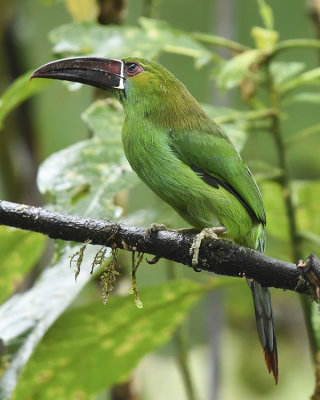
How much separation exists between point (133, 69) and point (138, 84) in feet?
0.25

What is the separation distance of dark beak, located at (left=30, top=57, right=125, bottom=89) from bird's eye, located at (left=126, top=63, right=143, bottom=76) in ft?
0.11

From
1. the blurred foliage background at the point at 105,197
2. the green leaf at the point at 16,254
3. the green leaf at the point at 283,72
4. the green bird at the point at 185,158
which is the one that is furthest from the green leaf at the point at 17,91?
the green leaf at the point at 283,72

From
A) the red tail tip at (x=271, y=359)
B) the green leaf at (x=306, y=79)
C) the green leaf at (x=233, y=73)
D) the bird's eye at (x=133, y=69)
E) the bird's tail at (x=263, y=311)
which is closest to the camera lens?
the red tail tip at (x=271, y=359)

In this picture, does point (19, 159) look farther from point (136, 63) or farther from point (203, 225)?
point (203, 225)

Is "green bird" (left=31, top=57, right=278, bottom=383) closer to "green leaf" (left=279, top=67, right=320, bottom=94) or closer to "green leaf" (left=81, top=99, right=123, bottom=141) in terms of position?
→ "green leaf" (left=81, top=99, right=123, bottom=141)

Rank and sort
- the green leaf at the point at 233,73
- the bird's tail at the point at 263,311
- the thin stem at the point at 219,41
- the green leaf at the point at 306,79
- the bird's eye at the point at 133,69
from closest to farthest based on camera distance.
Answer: the bird's tail at the point at 263,311 < the green leaf at the point at 233,73 < the bird's eye at the point at 133,69 < the green leaf at the point at 306,79 < the thin stem at the point at 219,41

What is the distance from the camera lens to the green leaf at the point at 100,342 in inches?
96.7

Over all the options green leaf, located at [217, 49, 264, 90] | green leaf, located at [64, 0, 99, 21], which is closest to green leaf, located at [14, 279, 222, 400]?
green leaf, located at [217, 49, 264, 90]

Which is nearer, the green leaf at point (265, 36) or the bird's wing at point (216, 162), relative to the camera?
the bird's wing at point (216, 162)

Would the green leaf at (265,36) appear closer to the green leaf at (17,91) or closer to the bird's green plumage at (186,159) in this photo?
the bird's green plumage at (186,159)

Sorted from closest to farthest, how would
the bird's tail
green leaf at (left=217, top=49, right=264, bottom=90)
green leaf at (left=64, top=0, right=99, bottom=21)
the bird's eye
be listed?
the bird's tail < green leaf at (left=217, top=49, right=264, bottom=90) < the bird's eye < green leaf at (left=64, top=0, right=99, bottom=21)

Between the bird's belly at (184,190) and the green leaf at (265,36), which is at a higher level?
the green leaf at (265,36)

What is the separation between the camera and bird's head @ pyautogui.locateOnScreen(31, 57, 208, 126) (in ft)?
7.09

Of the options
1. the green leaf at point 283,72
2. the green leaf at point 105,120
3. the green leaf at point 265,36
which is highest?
the green leaf at point 265,36
